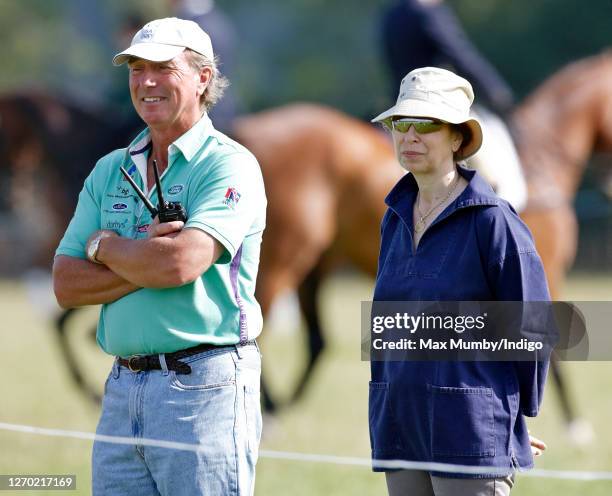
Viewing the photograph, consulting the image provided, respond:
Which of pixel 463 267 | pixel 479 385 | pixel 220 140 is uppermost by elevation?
pixel 220 140

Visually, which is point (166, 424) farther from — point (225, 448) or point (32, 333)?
point (32, 333)

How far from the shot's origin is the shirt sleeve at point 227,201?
3.07m

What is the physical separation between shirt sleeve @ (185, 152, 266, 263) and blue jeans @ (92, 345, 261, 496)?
30 centimetres

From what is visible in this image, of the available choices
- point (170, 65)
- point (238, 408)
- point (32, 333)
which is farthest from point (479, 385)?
point (32, 333)

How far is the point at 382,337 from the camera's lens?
3.17 m

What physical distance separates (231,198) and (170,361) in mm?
452

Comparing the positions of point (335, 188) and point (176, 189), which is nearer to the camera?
point (176, 189)

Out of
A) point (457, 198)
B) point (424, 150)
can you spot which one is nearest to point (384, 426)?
point (457, 198)

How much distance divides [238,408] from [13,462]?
3.50 m

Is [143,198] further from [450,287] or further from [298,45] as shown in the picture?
[298,45]

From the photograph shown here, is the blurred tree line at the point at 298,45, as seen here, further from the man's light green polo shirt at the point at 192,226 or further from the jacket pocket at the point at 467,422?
the jacket pocket at the point at 467,422

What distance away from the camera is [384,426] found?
121 inches

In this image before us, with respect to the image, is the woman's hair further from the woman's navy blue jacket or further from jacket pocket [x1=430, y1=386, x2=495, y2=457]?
jacket pocket [x1=430, y1=386, x2=495, y2=457]

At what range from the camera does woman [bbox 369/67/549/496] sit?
296cm
